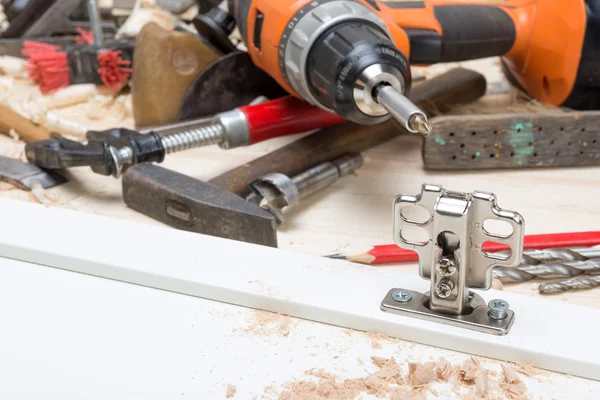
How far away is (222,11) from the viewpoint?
126cm

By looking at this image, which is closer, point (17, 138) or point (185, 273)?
point (185, 273)

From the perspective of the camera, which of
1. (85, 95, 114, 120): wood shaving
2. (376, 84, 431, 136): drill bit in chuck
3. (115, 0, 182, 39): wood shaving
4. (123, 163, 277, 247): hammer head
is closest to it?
(376, 84, 431, 136): drill bit in chuck

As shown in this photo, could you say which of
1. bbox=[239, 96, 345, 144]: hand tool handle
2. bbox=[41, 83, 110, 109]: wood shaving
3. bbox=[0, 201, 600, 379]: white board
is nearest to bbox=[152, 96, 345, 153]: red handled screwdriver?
bbox=[239, 96, 345, 144]: hand tool handle

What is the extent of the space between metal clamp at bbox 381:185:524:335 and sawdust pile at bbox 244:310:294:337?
3.4 inches

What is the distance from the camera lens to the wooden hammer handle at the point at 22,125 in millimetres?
1169

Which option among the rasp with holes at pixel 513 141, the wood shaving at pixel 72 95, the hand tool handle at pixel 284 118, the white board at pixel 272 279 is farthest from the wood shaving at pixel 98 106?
the rasp with holes at pixel 513 141

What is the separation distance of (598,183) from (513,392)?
1.90 ft

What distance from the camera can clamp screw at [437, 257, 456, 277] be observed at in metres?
0.57

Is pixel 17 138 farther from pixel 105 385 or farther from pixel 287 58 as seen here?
pixel 105 385

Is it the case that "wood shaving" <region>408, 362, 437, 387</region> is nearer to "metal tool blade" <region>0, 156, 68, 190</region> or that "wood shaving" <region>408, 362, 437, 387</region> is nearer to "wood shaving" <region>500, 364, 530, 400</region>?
"wood shaving" <region>500, 364, 530, 400</region>

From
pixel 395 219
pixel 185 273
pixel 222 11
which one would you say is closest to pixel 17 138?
pixel 222 11

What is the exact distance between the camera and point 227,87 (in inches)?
48.6

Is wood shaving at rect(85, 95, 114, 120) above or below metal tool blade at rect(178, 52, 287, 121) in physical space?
below

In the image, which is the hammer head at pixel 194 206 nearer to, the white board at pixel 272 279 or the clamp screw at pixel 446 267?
the white board at pixel 272 279
